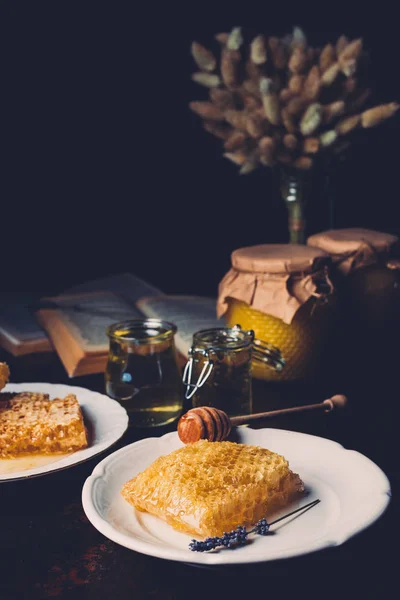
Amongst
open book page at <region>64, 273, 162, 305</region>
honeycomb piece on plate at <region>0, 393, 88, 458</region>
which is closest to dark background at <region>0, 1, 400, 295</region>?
open book page at <region>64, 273, 162, 305</region>

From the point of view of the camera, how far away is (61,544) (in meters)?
1.21

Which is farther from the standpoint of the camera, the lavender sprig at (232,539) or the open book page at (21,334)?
the open book page at (21,334)

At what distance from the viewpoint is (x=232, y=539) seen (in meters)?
1.10

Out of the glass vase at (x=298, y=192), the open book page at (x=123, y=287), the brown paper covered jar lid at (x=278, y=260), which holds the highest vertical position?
the glass vase at (x=298, y=192)

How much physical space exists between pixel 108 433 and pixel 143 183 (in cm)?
202

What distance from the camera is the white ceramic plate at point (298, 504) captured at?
1035mm

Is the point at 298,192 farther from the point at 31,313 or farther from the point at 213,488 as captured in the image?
the point at 213,488

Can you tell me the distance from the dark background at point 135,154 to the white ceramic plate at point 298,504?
67.0 inches

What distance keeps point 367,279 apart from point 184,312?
572 mm

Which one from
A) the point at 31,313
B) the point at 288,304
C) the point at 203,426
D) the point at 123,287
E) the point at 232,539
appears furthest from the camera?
the point at 123,287

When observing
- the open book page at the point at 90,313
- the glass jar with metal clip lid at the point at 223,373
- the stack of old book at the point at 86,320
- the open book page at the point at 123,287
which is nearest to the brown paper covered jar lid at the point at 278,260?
the glass jar with metal clip lid at the point at 223,373

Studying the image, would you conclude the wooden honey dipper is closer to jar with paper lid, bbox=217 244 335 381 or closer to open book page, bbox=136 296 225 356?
jar with paper lid, bbox=217 244 335 381

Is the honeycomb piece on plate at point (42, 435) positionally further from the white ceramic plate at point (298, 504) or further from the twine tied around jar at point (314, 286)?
the twine tied around jar at point (314, 286)

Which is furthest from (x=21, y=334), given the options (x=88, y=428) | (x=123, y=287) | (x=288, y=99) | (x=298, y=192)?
(x=288, y=99)
